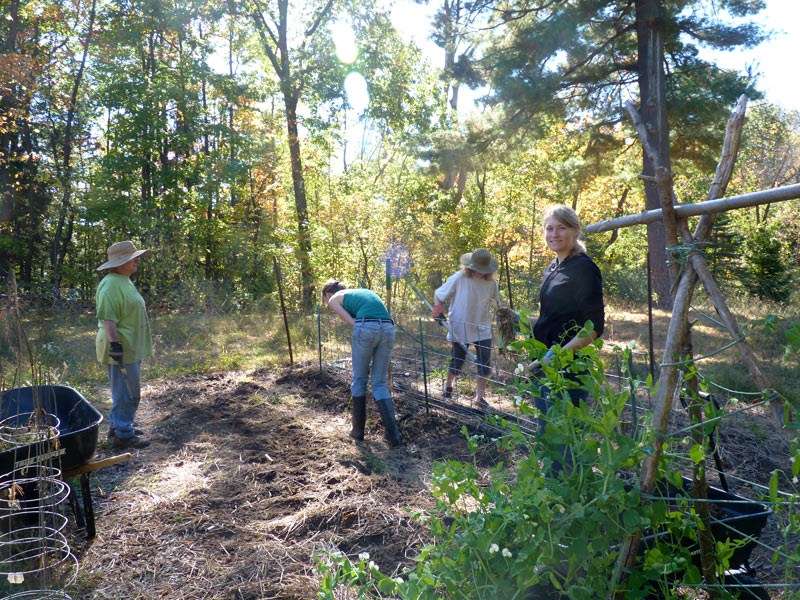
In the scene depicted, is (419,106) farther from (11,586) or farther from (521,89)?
(11,586)

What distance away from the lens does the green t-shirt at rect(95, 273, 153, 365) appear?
13.7ft

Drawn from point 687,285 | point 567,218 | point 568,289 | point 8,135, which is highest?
point 8,135

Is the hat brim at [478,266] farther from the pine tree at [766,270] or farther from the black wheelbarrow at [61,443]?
the pine tree at [766,270]

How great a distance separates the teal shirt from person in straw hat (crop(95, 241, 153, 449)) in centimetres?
166

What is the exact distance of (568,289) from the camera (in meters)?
2.69

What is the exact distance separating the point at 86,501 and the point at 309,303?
408 inches

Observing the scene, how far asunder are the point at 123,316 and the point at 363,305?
6.36ft

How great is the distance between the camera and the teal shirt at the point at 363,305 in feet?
13.7

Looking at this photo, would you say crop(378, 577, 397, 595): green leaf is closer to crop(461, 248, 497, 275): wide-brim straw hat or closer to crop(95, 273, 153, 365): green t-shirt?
crop(95, 273, 153, 365): green t-shirt

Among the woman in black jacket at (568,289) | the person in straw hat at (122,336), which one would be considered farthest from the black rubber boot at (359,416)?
→ the woman in black jacket at (568,289)

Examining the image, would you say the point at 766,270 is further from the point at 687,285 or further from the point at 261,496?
the point at 687,285

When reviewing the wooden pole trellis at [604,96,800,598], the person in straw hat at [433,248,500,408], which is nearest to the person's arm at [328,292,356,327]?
the person in straw hat at [433,248,500,408]

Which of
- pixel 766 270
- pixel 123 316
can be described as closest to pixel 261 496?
pixel 123 316

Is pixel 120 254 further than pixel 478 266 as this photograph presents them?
No
